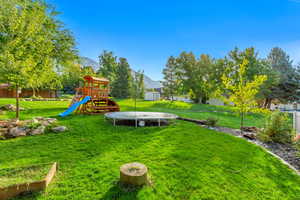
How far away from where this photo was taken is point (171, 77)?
79.9ft

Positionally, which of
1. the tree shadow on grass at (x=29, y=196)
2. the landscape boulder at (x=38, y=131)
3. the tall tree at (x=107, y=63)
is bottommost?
the tree shadow on grass at (x=29, y=196)

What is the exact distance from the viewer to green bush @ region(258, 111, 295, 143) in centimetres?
554

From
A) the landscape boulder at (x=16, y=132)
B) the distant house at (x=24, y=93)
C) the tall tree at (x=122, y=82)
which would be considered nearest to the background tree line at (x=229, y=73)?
the tall tree at (x=122, y=82)

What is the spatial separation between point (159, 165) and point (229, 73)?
20.8 m

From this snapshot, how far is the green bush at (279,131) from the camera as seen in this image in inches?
218

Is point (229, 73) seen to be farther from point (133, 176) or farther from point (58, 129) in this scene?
point (133, 176)

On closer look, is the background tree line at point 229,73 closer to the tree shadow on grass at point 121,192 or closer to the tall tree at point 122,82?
the tall tree at point 122,82

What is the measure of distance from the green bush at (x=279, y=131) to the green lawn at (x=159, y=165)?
1.74 metres

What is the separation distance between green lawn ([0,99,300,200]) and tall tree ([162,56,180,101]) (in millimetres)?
19241

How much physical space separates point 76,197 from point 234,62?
2358 cm

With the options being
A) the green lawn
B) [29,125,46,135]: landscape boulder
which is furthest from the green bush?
[29,125,46,135]: landscape boulder

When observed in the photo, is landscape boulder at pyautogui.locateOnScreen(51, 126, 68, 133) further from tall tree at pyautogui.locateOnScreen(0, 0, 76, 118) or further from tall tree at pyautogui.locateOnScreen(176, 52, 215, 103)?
tall tree at pyautogui.locateOnScreen(176, 52, 215, 103)

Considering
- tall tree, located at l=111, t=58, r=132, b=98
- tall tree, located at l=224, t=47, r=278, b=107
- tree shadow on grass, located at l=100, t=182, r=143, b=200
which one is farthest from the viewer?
tall tree, located at l=111, t=58, r=132, b=98

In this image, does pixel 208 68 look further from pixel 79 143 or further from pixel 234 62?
pixel 79 143
